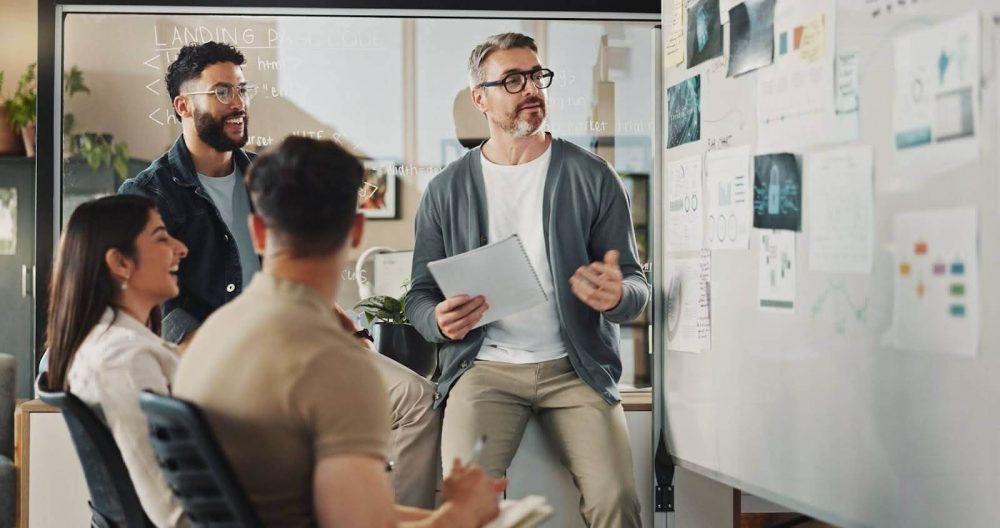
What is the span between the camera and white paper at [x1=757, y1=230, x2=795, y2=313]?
2379 mm

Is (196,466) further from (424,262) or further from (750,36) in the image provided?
(424,262)

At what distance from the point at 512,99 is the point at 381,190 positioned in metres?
1.30

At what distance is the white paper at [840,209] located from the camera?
2080 mm

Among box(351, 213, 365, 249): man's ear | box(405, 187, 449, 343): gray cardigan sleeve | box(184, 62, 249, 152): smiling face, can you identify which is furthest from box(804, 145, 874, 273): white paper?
box(184, 62, 249, 152): smiling face

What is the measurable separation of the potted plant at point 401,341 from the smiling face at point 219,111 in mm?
612

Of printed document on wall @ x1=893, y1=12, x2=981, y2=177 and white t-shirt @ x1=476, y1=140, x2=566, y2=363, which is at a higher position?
printed document on wall @ x1=893, y1=12, x2=981, y2=177

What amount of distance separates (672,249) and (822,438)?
96 centimetres

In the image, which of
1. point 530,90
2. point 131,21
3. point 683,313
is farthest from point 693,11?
point 131,21

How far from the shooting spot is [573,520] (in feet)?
10.8

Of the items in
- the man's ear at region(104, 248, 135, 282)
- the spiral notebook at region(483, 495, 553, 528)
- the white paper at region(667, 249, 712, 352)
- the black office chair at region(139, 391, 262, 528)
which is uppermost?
the man's ear at region(104, 248, 135, 282)

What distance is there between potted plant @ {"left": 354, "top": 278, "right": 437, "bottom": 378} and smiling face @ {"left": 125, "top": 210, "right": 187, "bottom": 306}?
1214mm

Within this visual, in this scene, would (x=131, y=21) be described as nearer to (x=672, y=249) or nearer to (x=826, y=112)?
(x=672, y=249)

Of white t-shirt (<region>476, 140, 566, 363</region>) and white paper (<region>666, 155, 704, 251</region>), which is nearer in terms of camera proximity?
white paper (<region>666, 155, 704, 251</region>)

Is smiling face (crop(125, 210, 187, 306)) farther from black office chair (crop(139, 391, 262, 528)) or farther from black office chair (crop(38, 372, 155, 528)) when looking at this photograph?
black office chair (crop(139, 391, 262, 528))
